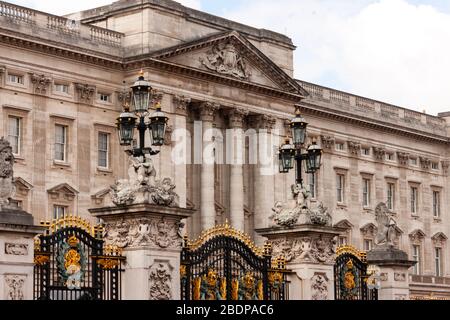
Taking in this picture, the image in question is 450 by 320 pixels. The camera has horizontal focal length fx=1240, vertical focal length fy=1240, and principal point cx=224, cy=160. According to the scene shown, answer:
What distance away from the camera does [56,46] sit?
203ft

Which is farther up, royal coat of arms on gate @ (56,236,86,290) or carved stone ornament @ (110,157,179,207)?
carved stone ornament @ (110,157,179,207)

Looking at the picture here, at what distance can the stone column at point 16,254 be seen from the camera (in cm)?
2503

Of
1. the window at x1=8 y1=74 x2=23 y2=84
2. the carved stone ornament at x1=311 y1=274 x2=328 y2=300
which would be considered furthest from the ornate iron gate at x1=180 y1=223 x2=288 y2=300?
the window at x1=8 y1=74 x2=23 y2=84

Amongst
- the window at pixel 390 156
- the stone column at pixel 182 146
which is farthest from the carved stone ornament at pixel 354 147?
the stone column at pixel 182 146

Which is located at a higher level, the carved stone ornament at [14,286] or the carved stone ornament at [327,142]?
the carved stone ornament at [327,142]

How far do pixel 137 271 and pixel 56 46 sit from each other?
35.3 metres

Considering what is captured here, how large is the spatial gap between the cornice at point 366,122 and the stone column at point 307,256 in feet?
144

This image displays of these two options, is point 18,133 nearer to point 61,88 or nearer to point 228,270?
point 61,88

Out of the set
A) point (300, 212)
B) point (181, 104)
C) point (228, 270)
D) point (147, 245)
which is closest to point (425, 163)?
point (181, 104)

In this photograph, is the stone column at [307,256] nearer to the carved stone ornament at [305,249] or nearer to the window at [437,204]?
the carved stone ornament at [305,249]

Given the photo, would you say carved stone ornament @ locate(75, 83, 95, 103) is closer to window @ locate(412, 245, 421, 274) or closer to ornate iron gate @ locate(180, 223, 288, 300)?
window @ locate(412, 245, 421, 274)

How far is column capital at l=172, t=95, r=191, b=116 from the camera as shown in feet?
218

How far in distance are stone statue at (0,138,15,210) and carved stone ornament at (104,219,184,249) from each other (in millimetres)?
3565
